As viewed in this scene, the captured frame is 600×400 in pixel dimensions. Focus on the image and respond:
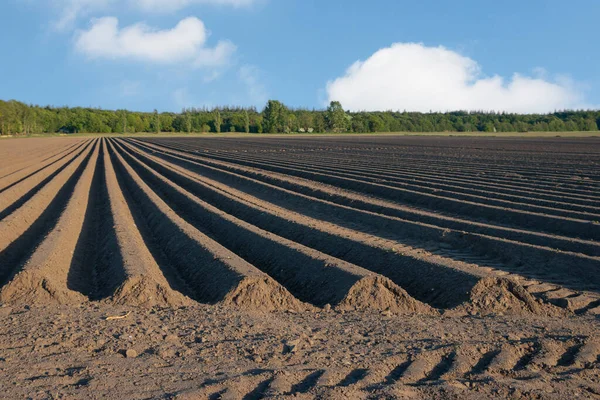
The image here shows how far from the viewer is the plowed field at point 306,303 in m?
3.91

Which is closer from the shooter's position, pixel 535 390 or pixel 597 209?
pixel 535 390

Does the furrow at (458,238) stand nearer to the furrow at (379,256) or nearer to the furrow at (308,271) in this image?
the furrow at (379,256)

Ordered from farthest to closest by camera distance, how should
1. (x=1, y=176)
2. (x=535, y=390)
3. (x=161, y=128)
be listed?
(x=161, y=128), (x=1, y=176), (x=535, y=390)

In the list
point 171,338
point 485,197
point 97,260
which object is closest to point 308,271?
point 171,338

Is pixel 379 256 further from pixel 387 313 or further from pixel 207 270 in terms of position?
pixel 207 270

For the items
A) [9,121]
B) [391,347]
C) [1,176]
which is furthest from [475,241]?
[9,121]

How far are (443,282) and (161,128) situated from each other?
385ft

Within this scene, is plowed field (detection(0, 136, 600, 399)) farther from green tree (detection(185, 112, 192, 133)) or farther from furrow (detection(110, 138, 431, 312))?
green tree (detection(185, 112, 192, 133))

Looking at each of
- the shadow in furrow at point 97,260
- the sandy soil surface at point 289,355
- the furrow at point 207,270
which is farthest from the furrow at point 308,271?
the shadow in furrow at point 97,260

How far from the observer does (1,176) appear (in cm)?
1970

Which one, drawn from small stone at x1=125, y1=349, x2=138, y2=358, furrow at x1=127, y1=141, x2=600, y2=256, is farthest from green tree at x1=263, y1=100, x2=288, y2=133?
small stone at x1=125, y1=349, x2=138, y2=358

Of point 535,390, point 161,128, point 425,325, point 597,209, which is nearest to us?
point 535,390

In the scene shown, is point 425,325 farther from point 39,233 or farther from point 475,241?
point 39,233

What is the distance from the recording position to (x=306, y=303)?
6000mm
